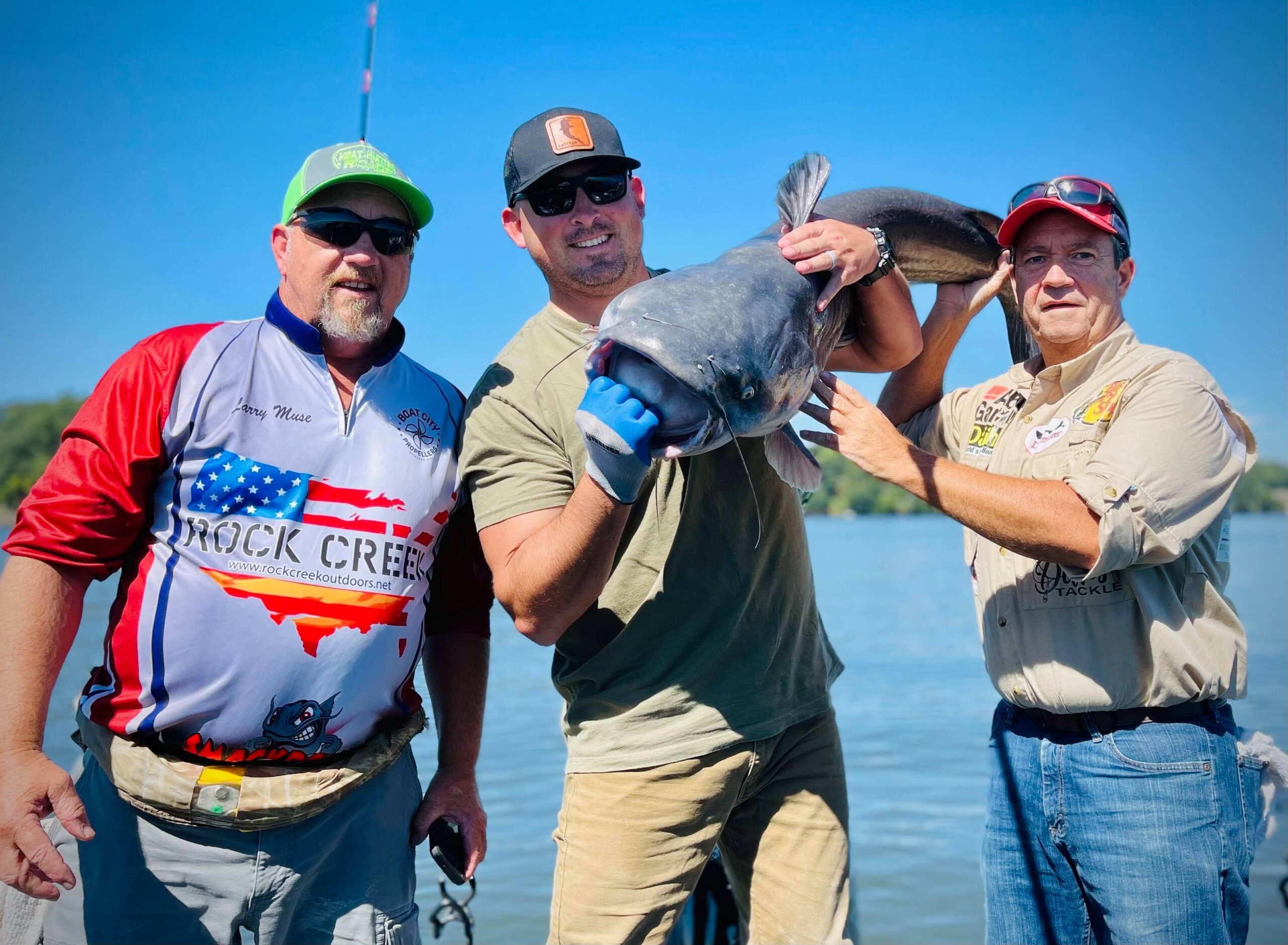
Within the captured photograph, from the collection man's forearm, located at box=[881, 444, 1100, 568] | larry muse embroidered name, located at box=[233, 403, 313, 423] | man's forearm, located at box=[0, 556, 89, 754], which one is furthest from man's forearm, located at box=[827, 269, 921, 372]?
man's forearm, located at box=[0, 556, 89, 754]

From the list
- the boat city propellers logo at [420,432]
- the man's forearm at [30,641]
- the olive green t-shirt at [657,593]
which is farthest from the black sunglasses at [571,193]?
the man's forearm at [30,641]

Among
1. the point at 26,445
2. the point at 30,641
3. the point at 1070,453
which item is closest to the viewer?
the point at 30,641

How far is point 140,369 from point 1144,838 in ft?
9.10

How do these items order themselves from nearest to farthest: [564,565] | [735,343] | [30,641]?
[735,343], [564,565], [30,641]

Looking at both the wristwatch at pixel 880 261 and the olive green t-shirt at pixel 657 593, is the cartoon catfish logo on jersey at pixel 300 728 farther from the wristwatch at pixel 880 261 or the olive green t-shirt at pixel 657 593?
the wristwatch at pixel 880 261

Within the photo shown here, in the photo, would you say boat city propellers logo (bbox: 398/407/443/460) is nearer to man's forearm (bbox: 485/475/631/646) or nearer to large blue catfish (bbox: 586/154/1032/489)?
man's forearm (bbox: 485/475/631/646)

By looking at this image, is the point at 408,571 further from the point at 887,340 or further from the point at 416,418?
the point at 887,340

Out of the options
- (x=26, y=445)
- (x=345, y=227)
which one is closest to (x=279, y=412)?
(x=345, y=227)

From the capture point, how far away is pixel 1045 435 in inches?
110

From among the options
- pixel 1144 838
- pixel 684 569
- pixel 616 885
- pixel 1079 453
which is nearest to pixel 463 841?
pixel 616 885

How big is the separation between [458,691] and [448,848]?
44 cm

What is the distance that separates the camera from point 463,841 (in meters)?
2.78

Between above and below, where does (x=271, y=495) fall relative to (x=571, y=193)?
below

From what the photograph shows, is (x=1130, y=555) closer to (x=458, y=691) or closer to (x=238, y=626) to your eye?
(x=458, y=691)
